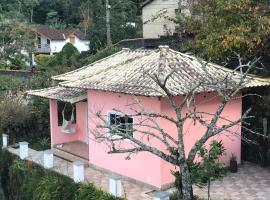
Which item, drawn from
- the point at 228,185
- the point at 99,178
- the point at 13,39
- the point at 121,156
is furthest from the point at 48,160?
the point at 13,39

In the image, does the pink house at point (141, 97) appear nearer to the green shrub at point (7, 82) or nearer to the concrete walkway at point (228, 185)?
the concrete walkway at point (228, 185)

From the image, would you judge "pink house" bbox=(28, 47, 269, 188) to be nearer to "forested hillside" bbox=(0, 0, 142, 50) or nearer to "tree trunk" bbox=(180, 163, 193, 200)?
"tree trunk" bbox=(180, 163, 193, 200)

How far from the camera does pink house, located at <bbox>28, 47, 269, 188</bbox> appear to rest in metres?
14.5

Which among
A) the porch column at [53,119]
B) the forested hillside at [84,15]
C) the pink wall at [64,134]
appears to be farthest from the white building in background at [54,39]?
the porch column at [53,119]

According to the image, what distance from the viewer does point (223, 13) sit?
716 inches

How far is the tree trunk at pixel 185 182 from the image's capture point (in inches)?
460

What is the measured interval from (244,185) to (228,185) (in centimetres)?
50

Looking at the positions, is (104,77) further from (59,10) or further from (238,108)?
(59,10)

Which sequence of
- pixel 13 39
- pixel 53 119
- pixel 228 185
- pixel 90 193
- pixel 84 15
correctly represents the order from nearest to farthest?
1. pixel 90 193
2. pixel 228 185
3. pixel 53 119
4. pixel 13 39
5. pixel 84 15

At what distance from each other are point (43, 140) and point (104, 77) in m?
6.34

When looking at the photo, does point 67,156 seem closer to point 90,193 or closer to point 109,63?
point 109,63

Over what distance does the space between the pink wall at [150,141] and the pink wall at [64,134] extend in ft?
9.24

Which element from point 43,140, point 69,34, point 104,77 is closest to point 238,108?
point 104,77

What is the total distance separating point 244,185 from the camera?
48.9 feet
